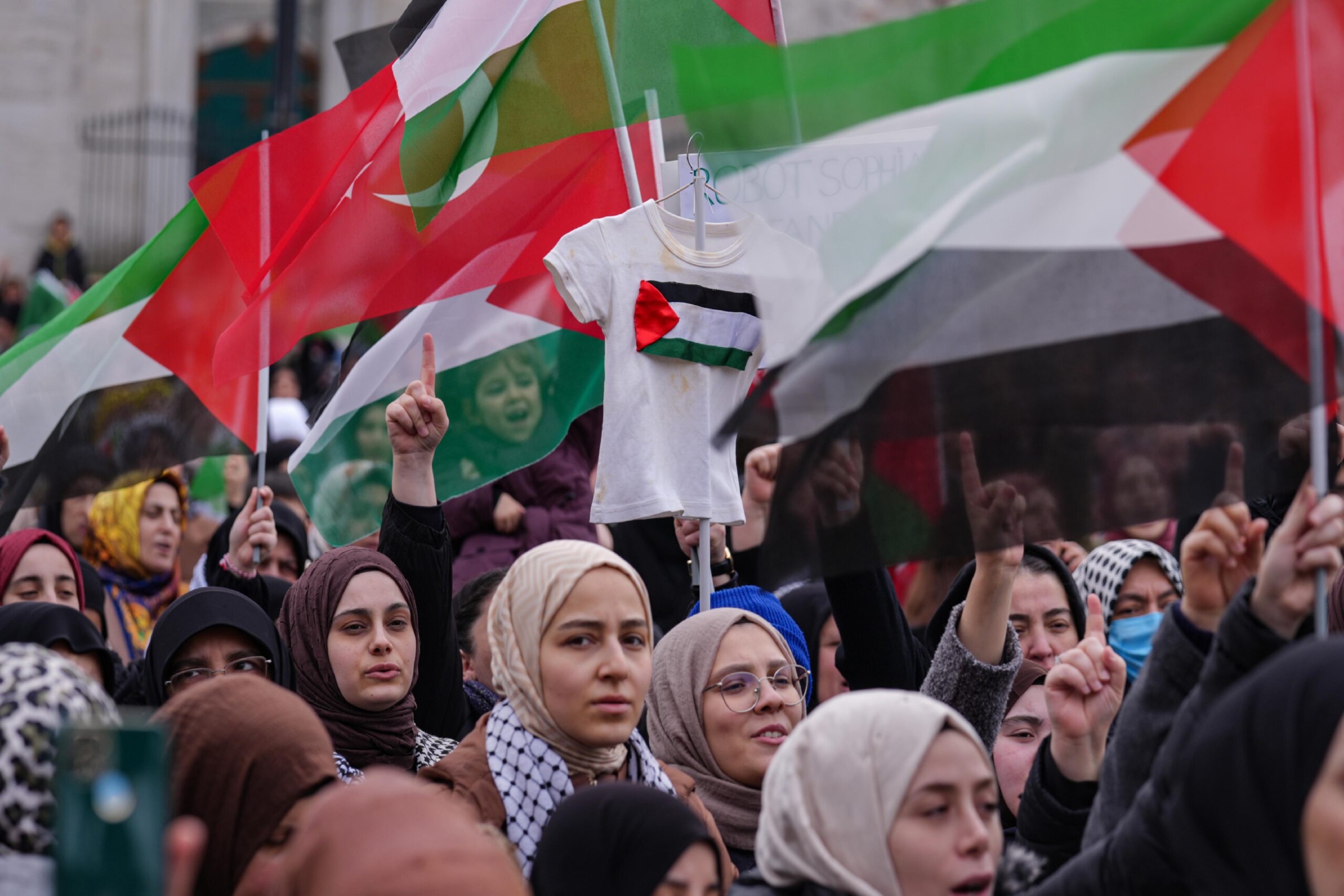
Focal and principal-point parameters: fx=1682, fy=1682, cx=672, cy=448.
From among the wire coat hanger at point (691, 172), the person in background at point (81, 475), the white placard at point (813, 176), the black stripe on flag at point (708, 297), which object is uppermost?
the wire coat hanger at point (691, 172)

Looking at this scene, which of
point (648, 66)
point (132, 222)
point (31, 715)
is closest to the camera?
point (31, 715)

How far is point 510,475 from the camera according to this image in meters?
6.19

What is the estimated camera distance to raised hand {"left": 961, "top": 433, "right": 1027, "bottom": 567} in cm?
332

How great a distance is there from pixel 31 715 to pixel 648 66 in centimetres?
331

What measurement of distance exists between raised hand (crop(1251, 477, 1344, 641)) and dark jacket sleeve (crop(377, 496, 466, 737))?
2355 mm

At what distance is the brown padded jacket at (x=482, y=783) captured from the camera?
132 inches

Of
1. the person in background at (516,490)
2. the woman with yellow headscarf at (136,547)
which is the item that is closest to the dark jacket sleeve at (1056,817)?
the person in background at (516,490)

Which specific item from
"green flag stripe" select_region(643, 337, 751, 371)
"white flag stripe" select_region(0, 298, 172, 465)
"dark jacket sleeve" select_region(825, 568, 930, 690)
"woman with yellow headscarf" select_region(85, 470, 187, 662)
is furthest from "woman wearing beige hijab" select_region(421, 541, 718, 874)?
"woman with yellow headscarf" select_region(85, 470, 187, 662)

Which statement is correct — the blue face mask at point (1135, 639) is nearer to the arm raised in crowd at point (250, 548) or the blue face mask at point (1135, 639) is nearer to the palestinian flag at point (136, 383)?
the arm raised in crowd at point (250, 548)

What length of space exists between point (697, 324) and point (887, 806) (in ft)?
7.06

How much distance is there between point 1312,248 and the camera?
3092 mm

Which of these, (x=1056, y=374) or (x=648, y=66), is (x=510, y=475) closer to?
(x=648, y=66)

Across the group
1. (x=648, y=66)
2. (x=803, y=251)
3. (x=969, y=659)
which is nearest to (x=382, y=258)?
(x=648, y=66)

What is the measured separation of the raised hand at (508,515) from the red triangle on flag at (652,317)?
148 centimetres
